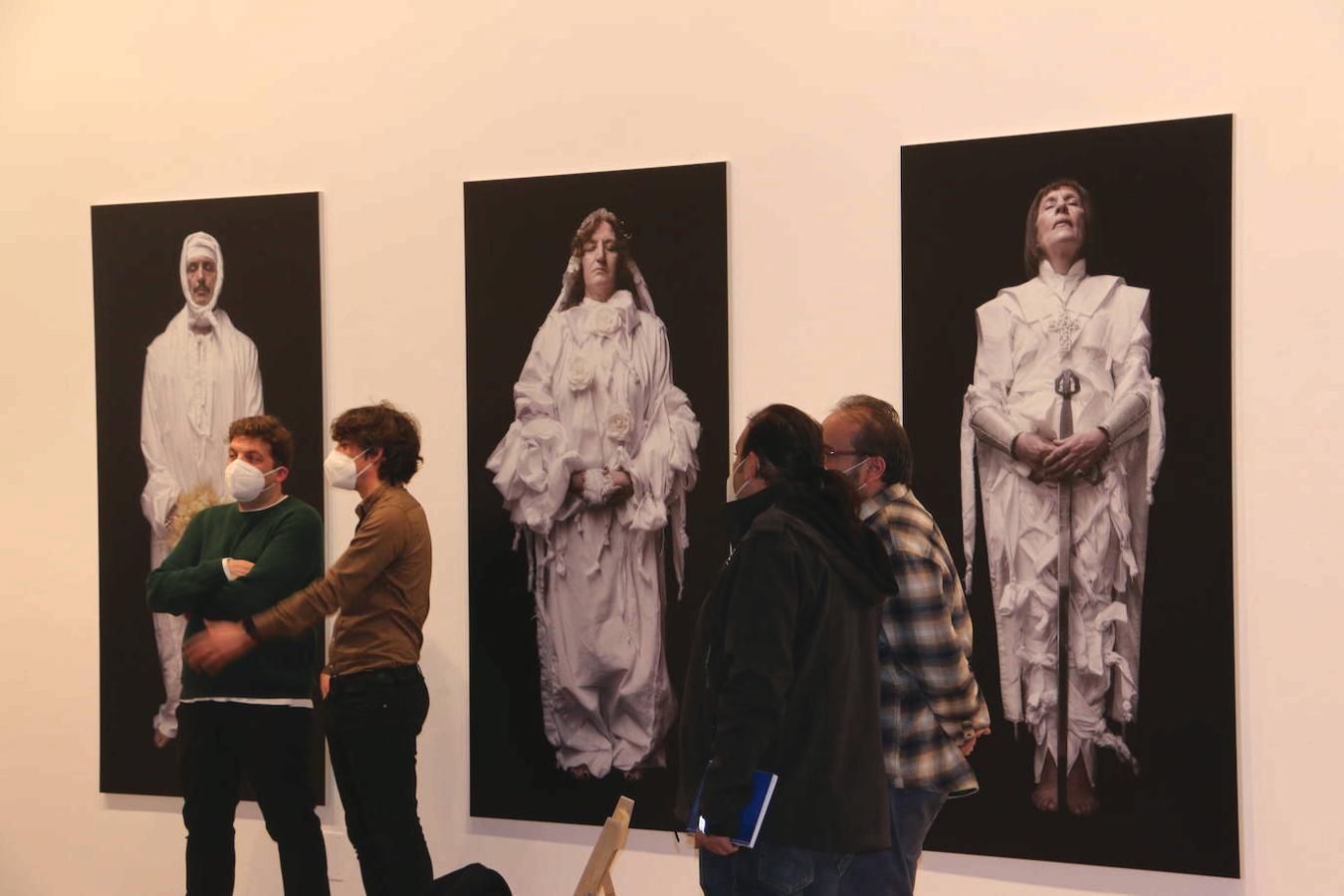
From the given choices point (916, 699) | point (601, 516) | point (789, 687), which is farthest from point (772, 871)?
point (601, 516)

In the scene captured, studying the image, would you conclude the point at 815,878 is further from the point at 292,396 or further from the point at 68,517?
the point at 68,517

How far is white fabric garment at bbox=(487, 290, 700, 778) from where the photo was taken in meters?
4.26

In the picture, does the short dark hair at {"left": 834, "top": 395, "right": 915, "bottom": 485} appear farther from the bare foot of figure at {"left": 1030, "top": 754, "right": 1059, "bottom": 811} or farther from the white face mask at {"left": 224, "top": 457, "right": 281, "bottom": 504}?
the white face mask at {"left": 224, "top": 457, "right": 281, "bottom": 504}

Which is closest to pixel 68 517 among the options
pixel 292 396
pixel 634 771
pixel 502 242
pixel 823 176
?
pixel 292 396

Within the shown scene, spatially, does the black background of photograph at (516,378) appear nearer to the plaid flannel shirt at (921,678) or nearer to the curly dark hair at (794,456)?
the plaid flannel shirt at (921,678)

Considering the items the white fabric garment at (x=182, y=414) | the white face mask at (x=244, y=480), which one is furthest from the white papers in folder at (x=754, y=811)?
the white fabric garment at (x=182, y=414)

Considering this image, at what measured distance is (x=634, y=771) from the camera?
4285 millimetres

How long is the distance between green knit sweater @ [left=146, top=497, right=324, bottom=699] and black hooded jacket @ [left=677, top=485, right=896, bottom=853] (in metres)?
1.70

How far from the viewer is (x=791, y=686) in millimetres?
2686

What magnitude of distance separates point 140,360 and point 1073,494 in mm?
3206

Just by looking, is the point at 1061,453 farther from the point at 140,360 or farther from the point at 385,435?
the point at 140,360

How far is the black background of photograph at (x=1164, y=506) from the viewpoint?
3693 millimetres

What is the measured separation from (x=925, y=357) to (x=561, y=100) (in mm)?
1441

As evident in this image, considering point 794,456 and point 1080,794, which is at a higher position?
point 794,456
